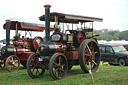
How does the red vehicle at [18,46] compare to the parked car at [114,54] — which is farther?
the parked car at [114,54]

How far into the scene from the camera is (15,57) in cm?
984

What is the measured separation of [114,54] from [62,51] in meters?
5.47

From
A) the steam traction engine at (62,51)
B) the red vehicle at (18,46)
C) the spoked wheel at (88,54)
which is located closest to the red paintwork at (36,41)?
the red vehicle at (18,46)

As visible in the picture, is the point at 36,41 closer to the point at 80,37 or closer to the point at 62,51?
the point at 80,37

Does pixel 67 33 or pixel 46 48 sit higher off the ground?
pixel 67 33

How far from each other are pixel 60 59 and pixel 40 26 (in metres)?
5.34

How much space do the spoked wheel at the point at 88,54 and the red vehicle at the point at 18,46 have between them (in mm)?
3572

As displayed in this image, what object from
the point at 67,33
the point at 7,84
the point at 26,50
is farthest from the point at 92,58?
the point at 26,50

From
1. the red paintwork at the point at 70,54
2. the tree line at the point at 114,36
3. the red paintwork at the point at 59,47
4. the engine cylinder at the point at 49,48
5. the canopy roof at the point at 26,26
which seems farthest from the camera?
the tree line at the point at 114,36

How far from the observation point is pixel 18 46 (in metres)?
10.5

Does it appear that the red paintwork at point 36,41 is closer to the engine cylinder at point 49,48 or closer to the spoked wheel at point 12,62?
the spoked wheel at point 12,62

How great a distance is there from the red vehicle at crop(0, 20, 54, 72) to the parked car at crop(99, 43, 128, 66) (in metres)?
4.04

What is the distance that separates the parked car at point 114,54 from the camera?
11570 millimetres

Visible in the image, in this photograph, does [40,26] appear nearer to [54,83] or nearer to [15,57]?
[15,57]
